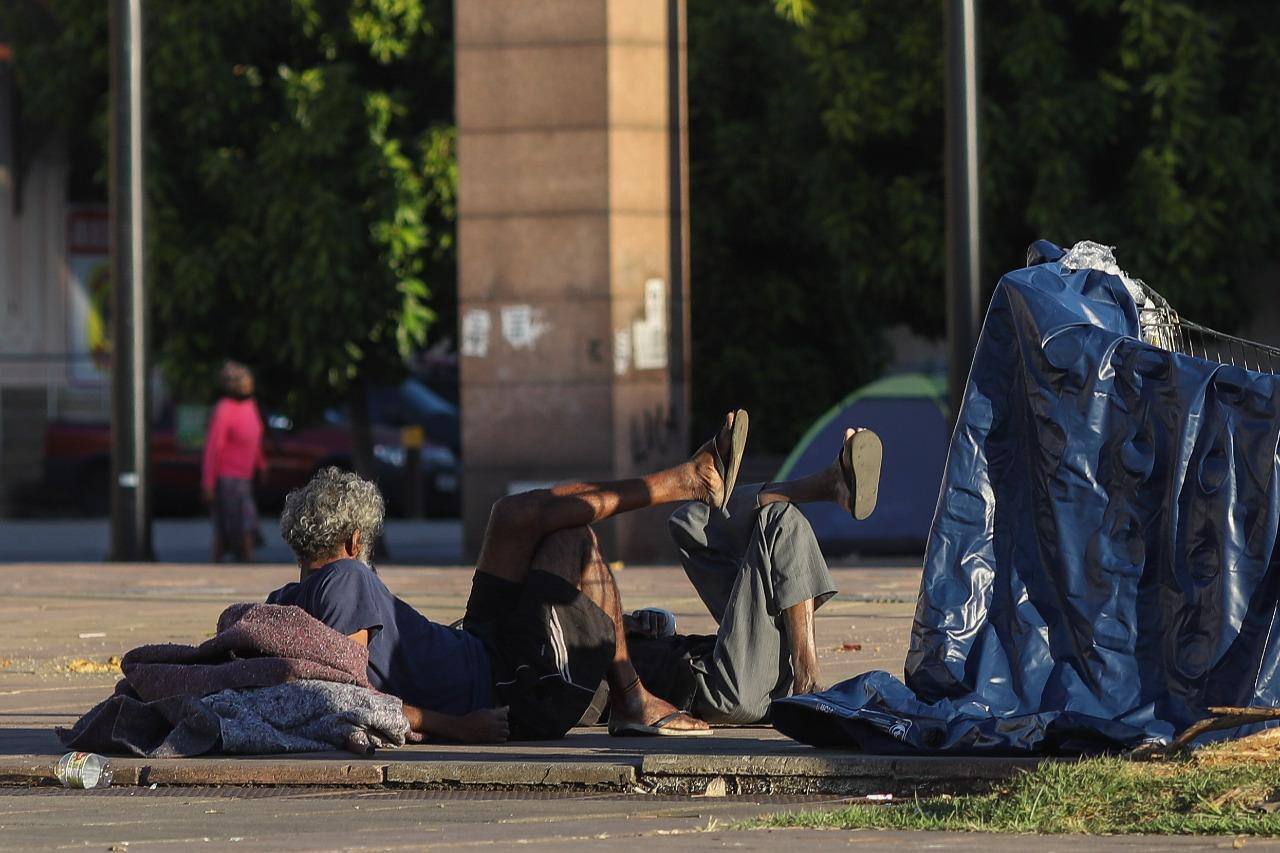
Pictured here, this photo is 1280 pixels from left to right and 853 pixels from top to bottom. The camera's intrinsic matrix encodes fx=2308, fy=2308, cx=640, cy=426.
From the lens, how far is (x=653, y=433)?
1573cm

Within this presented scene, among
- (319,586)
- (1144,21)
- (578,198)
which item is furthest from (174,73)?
(319,586)

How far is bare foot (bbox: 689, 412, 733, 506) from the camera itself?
22.6 ft

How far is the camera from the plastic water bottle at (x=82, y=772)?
20.5 feet

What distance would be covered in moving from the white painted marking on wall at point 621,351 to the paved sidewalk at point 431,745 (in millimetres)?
1645

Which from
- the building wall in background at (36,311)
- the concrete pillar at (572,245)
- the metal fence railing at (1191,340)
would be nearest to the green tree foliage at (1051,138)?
the concrete pillar at (572,245)

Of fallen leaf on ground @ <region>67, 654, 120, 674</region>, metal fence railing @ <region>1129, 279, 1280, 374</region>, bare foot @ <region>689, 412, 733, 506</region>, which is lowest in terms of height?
fallen leaf on ground @ <region>67, 654, 120, 674</region>

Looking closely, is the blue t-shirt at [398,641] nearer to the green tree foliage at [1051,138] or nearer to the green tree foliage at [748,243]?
the green tree foliage at [1051,138]

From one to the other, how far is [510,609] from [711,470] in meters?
0.73

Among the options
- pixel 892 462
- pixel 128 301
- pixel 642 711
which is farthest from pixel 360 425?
pixel 642 711

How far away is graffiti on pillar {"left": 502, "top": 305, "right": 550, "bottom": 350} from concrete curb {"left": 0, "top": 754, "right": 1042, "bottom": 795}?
31.0 ft

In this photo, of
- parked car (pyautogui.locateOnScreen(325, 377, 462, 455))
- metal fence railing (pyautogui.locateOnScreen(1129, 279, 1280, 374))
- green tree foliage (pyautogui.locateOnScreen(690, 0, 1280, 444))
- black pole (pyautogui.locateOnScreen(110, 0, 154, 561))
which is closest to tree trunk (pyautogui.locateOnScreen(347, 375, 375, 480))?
black pole (pyautogui.locateOnScreen(110, 0, 154, 561))

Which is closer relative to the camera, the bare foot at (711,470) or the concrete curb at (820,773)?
the concrete curb at (820,773)

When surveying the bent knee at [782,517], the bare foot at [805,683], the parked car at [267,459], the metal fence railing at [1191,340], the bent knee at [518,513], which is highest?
the metal fence railing at [1191,340]

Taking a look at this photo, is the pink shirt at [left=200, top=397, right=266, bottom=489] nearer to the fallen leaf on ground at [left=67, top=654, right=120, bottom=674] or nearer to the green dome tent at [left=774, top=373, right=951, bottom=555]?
the green dome tent at [left=774, top=373, right=951, bottom=555]
